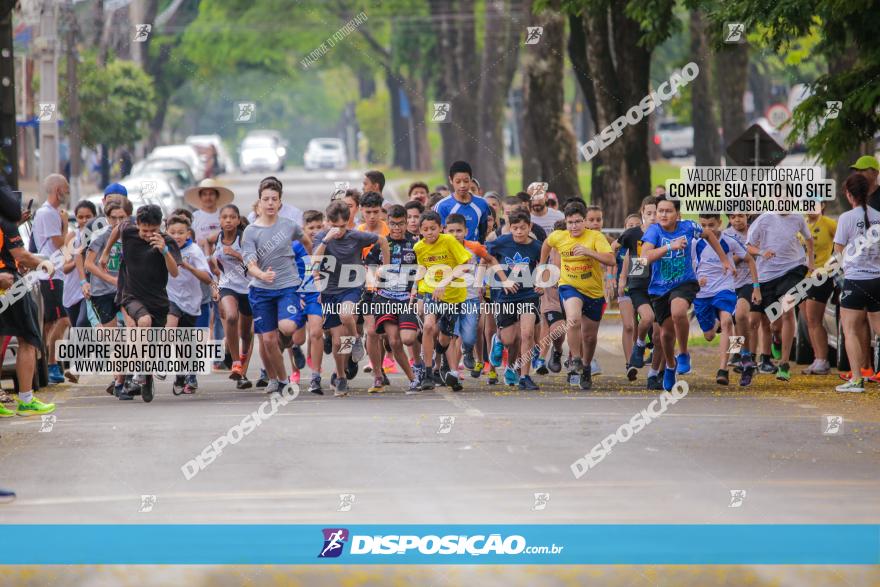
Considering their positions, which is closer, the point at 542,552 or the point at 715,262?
the point at 542,552

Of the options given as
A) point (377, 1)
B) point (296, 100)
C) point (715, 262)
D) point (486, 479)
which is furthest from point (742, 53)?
point (296, 100)

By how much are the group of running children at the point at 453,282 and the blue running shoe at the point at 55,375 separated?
40.5 inches

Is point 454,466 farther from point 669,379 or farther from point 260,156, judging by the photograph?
point 260,156

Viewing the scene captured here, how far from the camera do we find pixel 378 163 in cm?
8975

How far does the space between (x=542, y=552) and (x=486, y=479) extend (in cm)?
253

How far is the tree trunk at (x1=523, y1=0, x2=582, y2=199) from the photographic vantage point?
34344 millimetres

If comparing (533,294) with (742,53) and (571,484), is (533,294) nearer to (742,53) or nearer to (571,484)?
(571,484)

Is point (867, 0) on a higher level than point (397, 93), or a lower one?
lower

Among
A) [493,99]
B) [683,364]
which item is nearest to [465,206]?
[683,364]

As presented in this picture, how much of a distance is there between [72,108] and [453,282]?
25765mm

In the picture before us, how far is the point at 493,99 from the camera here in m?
49.5

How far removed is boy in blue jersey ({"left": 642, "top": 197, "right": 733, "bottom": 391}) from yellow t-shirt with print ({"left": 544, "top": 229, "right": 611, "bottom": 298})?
1.53 feet

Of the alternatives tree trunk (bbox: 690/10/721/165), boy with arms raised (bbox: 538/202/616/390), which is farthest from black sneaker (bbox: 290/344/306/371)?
tree trunk (bbox: 690/10/721/165)

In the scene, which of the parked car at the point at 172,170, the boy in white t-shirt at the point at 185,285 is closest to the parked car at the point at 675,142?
the parked car at the point at 172,170
